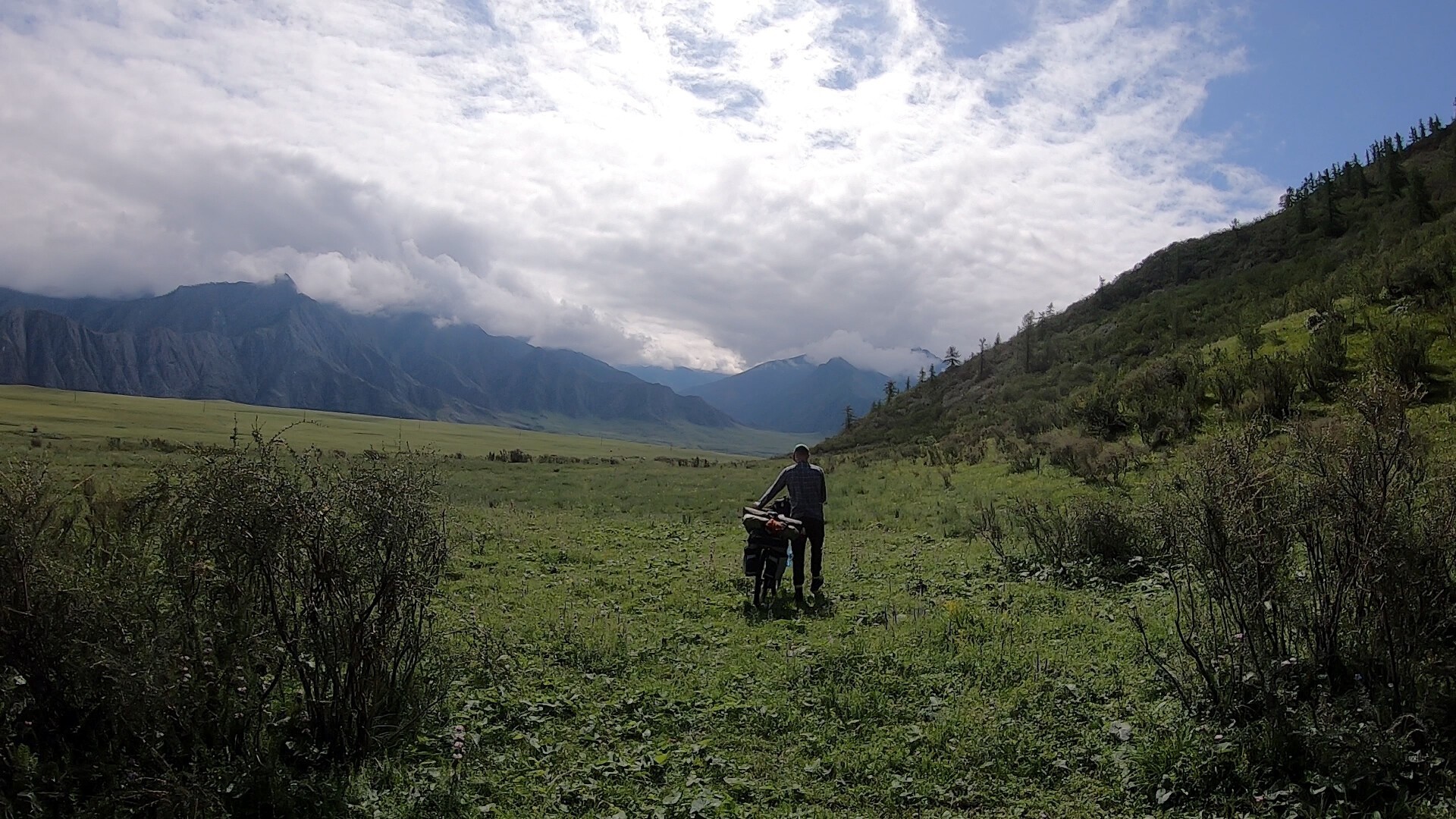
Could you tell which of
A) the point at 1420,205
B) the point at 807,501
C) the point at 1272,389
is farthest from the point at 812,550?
the point at 1420,205

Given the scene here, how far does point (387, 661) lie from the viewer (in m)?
6.34

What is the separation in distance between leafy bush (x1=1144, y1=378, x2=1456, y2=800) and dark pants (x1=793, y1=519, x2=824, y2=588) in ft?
19.5

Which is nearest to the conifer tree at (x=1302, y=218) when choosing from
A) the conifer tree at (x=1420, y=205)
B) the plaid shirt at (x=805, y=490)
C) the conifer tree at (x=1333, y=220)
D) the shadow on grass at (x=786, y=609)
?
the conifer tree at (x=1333, y=220)

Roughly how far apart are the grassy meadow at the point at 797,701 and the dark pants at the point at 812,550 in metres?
0.48

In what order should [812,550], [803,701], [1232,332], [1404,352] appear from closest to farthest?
[803,701] → [812,550] → [1404,352] → [1232,332]

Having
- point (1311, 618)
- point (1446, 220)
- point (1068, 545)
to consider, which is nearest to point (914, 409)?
point (1446, 220)

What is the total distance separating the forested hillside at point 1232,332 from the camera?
1928 cm

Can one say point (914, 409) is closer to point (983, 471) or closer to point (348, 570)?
point (983, 471)

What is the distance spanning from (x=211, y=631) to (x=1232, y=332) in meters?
37.1

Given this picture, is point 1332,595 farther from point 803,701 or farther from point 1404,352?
point 1404,352

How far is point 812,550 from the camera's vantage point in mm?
11742

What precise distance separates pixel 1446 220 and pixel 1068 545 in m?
28.7

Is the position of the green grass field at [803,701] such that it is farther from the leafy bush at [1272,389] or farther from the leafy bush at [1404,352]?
the leafy bush at [1404,352]

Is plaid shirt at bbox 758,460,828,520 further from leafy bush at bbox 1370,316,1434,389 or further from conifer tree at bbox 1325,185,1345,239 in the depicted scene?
conifer tree at bbox 1325,185,1345,239
